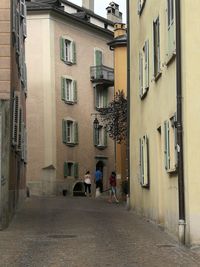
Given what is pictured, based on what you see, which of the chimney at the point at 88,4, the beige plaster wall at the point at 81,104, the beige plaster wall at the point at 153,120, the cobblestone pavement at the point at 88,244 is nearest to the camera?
the cobblestone pavement at the point at 88,244

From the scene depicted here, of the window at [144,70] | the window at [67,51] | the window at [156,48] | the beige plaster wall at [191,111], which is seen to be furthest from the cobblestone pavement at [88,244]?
the window at [67,51]

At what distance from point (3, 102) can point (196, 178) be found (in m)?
5.69

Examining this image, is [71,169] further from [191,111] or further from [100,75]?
[191,111]

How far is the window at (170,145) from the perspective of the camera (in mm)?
13258

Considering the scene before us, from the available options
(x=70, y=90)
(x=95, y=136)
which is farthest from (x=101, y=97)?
(x=70, y=90)

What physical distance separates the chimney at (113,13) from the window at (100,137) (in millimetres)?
13243

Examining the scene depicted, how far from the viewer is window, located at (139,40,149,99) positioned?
57.5 feet

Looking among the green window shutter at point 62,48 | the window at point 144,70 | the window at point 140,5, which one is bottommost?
the window at point 144,70

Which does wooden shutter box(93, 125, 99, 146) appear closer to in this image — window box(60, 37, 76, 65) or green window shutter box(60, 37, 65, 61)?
window box(60, 37, 76, 65)

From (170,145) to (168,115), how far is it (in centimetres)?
69

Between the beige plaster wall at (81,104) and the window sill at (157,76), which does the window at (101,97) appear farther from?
the window sill at (157,76)

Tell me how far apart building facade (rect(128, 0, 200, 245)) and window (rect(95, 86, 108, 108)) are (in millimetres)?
26754

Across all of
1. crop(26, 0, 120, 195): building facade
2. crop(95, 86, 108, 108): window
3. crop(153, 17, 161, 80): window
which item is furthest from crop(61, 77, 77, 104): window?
crop(153, 17, 161, 80): window

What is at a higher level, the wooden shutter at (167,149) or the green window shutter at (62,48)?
the green window shutter at (62,48)
